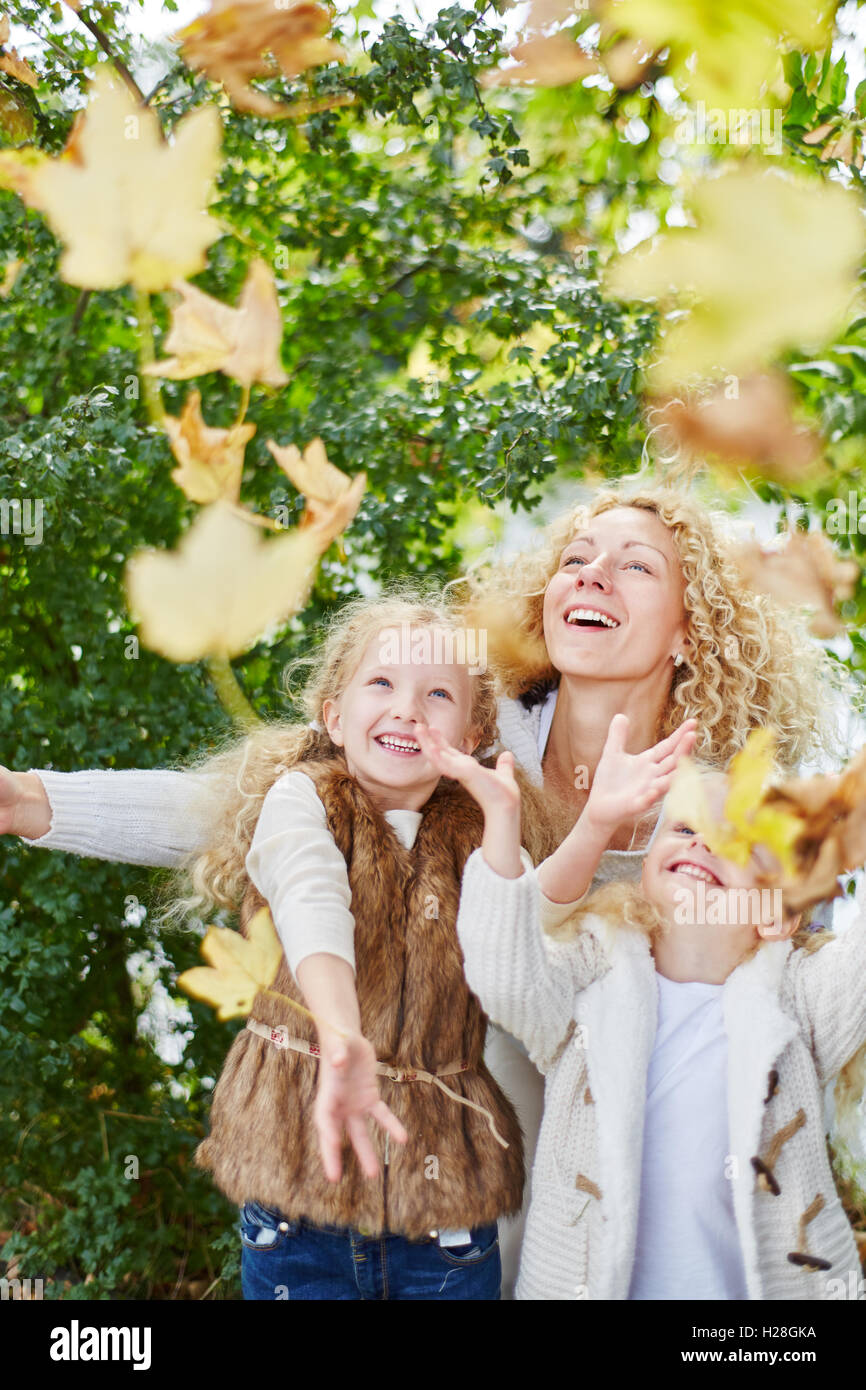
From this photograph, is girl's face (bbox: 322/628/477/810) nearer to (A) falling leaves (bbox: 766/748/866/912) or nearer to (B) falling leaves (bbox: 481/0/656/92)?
(A) falling leaves (bbox: 766/748/866/912)

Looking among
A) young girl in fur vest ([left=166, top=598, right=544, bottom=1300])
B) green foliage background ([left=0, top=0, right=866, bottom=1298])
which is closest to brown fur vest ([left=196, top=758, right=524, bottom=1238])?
young girl in fur vest ([left=166, top=598, right=544, bottom=1300])

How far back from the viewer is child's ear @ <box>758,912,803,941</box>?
1.30 meters

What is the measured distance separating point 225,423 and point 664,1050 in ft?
3.80

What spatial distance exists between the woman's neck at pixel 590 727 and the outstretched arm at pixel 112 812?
0.46 meters

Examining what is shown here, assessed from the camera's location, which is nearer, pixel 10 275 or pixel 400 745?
pixel 400 745

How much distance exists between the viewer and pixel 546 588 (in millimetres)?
1600

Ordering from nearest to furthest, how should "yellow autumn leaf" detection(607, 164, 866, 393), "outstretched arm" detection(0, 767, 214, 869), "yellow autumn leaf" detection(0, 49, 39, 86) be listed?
"yellow autumn leaf" detection(607, 164, 866, 393), "outstretched arm" detection(0, 767, 214, 869), "yellow autumn leaf" detection(0, 49, 39, 86)

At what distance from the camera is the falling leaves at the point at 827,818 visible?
41.0 inches

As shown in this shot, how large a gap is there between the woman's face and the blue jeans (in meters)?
0.67

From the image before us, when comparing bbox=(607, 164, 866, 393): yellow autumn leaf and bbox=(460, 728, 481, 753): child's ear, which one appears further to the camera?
bbox=(460, 728, 481, 753): child's ear

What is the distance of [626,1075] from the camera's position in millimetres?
1261

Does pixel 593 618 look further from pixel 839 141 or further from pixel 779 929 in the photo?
pixel 839 141

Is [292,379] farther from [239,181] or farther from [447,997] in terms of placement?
[447,997]

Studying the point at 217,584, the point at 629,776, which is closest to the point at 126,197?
the point at 217,584
